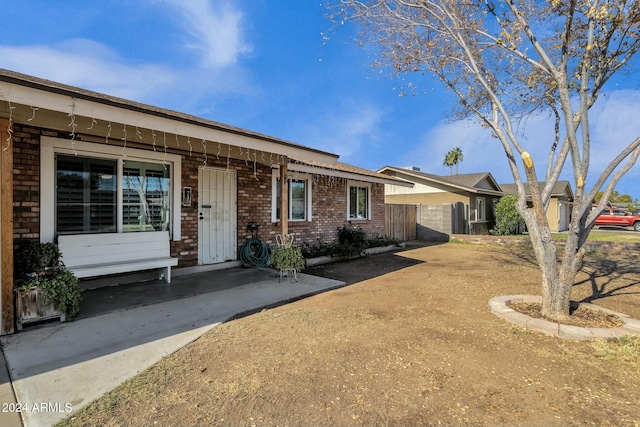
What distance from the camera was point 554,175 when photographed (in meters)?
4.58

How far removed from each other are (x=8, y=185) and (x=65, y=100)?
1.20 meters

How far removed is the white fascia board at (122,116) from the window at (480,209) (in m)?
16.1

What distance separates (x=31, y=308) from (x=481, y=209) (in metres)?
20.6

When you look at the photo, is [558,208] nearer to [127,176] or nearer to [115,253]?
[127,176]

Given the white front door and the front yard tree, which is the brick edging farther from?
the white front door

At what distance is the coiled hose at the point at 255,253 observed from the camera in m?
7.61

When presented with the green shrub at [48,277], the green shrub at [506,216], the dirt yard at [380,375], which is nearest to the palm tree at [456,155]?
the green shrub at [506,216]

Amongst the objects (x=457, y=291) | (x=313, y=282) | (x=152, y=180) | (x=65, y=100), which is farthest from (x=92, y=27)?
(x=457, y=291)

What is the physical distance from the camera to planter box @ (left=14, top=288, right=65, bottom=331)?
12.1ft

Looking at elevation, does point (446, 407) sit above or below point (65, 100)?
below

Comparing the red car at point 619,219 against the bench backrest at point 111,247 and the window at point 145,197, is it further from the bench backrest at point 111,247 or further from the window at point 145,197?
the bench backrest at point 111,247

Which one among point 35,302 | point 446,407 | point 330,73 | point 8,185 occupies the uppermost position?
point 330,73

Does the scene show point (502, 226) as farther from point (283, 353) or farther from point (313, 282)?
point (283, 353)

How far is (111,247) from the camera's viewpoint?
5.50 meters
